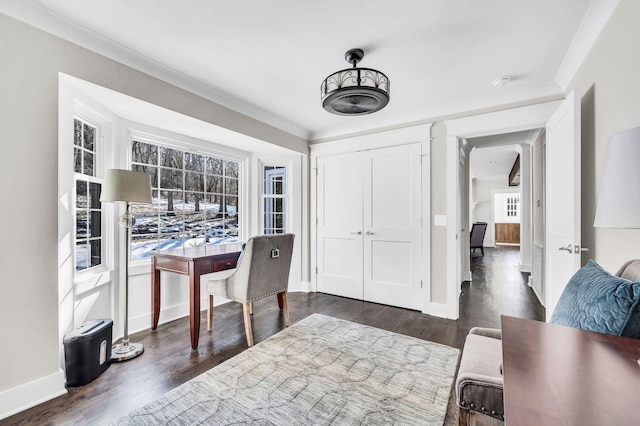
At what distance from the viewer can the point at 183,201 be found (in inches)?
137

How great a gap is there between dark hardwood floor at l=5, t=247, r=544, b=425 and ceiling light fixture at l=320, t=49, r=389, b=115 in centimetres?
216

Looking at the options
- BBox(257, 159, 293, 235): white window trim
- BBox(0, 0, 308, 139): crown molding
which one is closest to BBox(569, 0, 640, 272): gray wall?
BBox(0, 0, 308, 139): crown molding

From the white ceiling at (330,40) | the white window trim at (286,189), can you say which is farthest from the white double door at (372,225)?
the white ceiling at (330,40)

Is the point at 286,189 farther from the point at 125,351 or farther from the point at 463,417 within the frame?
the point at 463,417

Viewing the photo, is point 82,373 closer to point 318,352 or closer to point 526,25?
point 318,352

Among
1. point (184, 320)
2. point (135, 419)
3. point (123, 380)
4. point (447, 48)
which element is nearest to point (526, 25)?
point (447, 48)

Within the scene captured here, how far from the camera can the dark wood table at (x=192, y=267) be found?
2510mm

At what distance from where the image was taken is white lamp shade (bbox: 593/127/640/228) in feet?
2.46

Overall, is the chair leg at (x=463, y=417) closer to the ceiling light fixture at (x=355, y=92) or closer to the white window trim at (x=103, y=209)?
the ceiling light fixture at (x=355, y=92)

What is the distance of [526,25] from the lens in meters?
1.94

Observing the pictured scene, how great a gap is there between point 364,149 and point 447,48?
70.2 inches

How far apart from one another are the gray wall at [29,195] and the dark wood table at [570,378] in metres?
2.46

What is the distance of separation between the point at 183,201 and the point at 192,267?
1.24 meters

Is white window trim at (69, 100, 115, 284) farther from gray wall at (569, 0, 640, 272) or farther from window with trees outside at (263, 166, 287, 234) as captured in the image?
gray wall at (569, 0, 640, 272)
